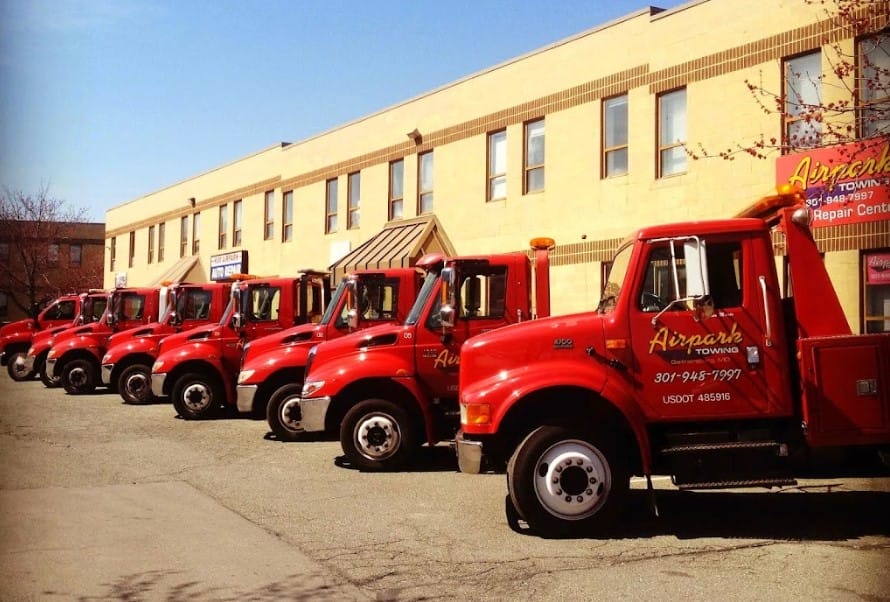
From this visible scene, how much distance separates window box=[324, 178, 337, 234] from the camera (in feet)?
100

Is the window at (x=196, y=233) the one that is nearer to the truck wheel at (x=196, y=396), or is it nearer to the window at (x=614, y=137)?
the window at (x=614, y=137)

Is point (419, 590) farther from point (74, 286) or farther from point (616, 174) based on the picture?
point (74, 286)

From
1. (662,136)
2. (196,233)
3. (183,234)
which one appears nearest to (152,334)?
(662,136)

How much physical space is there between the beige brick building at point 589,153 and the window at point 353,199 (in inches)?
2.1

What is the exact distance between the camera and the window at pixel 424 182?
25.8 metres

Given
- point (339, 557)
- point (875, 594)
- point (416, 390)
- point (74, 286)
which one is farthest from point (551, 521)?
point (74, 286)

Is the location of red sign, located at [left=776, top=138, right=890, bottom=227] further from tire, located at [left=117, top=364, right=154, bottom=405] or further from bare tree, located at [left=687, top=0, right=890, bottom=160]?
tire, located at [left=117, top=364, right=154, bottom=405]

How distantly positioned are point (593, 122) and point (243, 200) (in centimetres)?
1972

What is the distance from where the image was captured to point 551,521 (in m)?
7.30

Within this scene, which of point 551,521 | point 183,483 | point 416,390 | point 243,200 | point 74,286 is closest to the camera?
point 551,521

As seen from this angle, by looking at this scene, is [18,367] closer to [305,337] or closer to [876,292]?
[305,337]

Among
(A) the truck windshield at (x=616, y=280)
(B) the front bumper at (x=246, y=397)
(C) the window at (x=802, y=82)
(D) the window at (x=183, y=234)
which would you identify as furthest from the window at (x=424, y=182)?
(D) the window at (x=183, y=234)

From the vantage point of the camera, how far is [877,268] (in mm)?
14898

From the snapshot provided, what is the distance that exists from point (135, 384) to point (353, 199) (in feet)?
37.9
